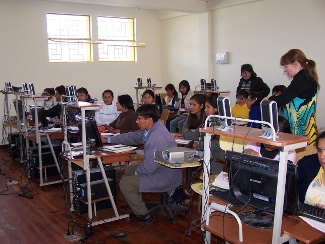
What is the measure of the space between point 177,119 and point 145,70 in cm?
239

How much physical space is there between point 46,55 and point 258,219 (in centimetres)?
688

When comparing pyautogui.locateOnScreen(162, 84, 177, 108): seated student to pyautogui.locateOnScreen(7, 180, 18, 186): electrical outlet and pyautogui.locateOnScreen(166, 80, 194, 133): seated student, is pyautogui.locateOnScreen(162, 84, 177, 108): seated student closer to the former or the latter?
pyautogui.locateOnScreen(166, 80, 194, 133): seated student

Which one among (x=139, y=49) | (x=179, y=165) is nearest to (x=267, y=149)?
(x=179, y=165)

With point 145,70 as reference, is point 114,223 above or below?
below

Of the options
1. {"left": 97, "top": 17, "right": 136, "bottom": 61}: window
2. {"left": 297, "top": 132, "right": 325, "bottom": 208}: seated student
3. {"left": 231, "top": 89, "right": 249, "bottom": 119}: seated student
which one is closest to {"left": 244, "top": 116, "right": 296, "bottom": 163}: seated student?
{"left": 297, "top": 132, "right": 325, "bottom": 208}: seated student

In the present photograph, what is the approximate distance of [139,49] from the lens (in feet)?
30.6

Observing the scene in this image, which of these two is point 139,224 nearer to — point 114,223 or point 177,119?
point 114,223

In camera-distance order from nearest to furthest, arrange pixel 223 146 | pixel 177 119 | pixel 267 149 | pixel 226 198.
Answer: pixel 226 198 → pixel 267 149 → pixel 223 146 → pixel 177 119

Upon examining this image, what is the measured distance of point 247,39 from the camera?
7.46 meters

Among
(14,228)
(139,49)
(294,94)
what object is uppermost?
(139,49)

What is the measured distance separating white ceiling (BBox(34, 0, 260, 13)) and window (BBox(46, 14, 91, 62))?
0.65m

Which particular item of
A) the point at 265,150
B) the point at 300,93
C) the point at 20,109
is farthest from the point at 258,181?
the point at 20,109

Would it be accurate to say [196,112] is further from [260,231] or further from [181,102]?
[181,102]

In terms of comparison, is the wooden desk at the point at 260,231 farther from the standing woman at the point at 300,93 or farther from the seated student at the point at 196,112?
the seated student at the point at 196,112
